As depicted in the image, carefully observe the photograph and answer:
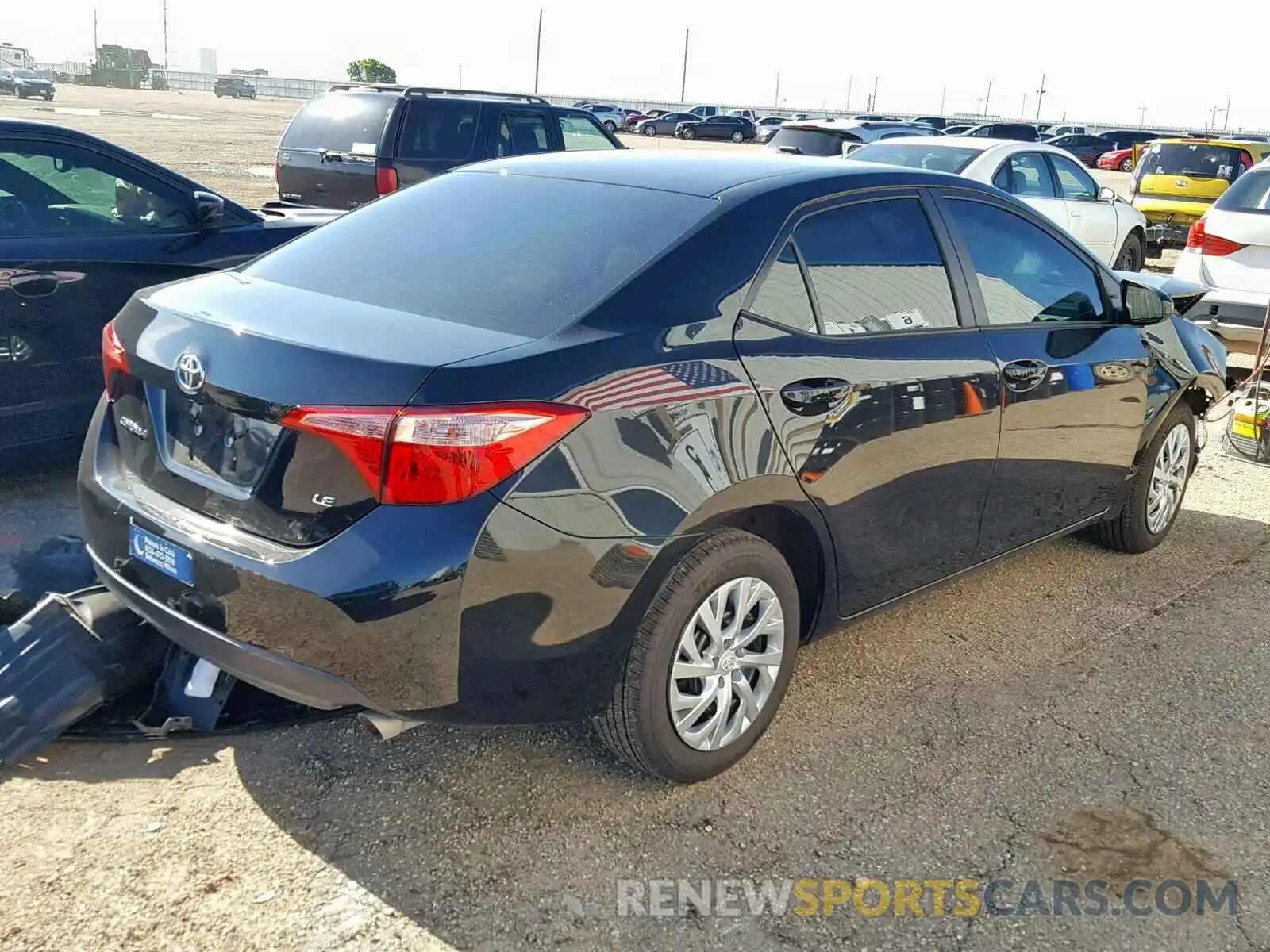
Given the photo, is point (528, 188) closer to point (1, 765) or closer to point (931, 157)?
point (1, 765)

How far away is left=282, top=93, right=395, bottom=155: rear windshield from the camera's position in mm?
10203

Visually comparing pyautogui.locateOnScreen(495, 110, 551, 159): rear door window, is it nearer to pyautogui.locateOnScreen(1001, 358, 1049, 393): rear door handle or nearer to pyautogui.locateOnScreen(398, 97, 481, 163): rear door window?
pyautogui.locateOnScreen(398, 97, 481, 163): rear door window

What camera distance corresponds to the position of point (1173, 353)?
494 centimetres

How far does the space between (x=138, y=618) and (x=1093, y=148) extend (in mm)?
45693

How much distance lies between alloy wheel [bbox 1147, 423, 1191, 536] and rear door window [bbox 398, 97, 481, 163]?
7.05 metres

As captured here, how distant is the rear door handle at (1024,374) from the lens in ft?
12.8

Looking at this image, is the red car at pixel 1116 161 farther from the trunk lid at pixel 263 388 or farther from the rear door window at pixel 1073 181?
the trunk lid at pixel 263 388

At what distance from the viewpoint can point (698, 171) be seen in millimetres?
3574

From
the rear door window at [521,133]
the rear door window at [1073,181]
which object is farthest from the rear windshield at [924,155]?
the rear door window at [521,133]

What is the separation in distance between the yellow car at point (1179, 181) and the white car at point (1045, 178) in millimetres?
2172

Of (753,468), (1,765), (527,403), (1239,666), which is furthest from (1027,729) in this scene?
(1,765)

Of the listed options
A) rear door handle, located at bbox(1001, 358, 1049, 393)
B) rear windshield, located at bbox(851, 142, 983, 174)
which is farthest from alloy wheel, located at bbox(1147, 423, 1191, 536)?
rear windshield, located at bbox(851, 142, 983, 174)

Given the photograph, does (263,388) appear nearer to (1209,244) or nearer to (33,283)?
(33,283)

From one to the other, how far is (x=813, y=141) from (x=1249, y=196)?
7542mm
